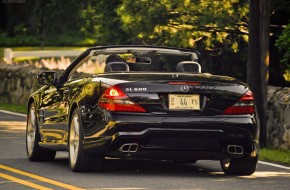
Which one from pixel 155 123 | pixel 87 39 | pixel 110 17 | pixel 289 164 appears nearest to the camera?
pixel 155 123

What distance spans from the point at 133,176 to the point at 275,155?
4.19 meters

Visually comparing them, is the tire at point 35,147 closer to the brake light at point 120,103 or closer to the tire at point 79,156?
the tire at point 79,156

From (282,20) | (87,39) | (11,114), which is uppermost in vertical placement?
(282,20)

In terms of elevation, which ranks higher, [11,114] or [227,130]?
[227,130]

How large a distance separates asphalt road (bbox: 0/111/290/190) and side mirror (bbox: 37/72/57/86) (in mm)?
1027

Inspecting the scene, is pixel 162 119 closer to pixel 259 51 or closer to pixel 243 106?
pixel 243 106

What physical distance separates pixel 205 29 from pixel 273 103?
656 cm

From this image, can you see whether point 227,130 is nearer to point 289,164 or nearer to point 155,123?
point 155,123

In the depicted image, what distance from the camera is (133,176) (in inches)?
500

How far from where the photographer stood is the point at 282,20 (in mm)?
26922

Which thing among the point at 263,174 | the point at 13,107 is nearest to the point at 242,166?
the point at 263,174

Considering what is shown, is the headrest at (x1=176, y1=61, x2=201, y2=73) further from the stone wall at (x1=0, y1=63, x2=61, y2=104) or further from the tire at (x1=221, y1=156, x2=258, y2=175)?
the stone wall at (x1=0, y1=63, x2=61, y2=104)

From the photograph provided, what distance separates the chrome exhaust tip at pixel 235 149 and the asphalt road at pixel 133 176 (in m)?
0.31

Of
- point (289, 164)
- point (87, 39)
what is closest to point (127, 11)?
point (289, 164)
